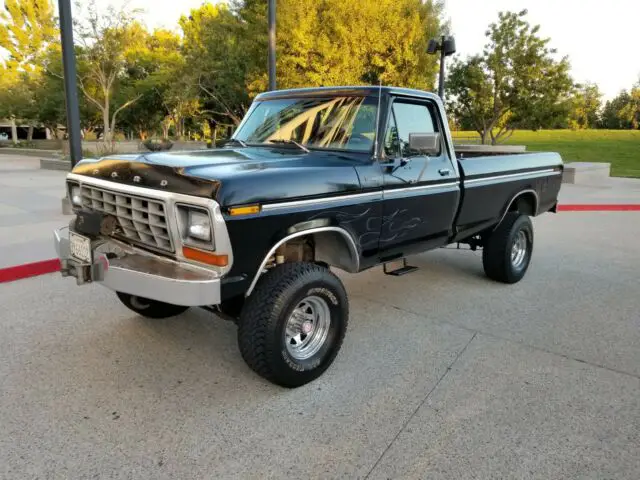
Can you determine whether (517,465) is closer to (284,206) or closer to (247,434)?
(247,434)

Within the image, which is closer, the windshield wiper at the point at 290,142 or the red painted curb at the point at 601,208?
the windshield wiper at the point at 290,142

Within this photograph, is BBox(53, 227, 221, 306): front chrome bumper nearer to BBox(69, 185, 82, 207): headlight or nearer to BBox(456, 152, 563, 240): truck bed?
BBox(69, 185, 82, 207): headlight

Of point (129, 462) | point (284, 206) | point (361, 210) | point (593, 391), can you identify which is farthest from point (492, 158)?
point (129, 462)

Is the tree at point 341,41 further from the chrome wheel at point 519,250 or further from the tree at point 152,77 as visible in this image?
the chrome wheel at point 519,250

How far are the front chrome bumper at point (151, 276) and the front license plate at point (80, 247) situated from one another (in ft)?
0.14

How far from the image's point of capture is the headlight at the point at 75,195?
3.88 m

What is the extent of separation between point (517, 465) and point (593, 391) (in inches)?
43.5

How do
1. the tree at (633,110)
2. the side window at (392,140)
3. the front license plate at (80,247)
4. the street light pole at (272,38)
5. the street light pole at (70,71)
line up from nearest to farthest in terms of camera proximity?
the front license plate at (80,247)
the side window at (392,140)
the street light pole at (70,71)
the street light pole at (272,38)
the tree at (633,110)

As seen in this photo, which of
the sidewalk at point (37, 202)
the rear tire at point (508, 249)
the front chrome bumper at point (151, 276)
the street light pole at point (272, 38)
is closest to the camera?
the front chrome bumper at point (151, 276)

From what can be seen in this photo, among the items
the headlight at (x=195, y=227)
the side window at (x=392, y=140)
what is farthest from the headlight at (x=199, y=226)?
the side window at (x=392, y=140)

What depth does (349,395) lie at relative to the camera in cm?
334

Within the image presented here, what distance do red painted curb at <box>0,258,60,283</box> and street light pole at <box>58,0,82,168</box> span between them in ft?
10.3

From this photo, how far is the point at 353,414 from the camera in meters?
3.12

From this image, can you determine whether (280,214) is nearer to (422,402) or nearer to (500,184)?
(422,402)
